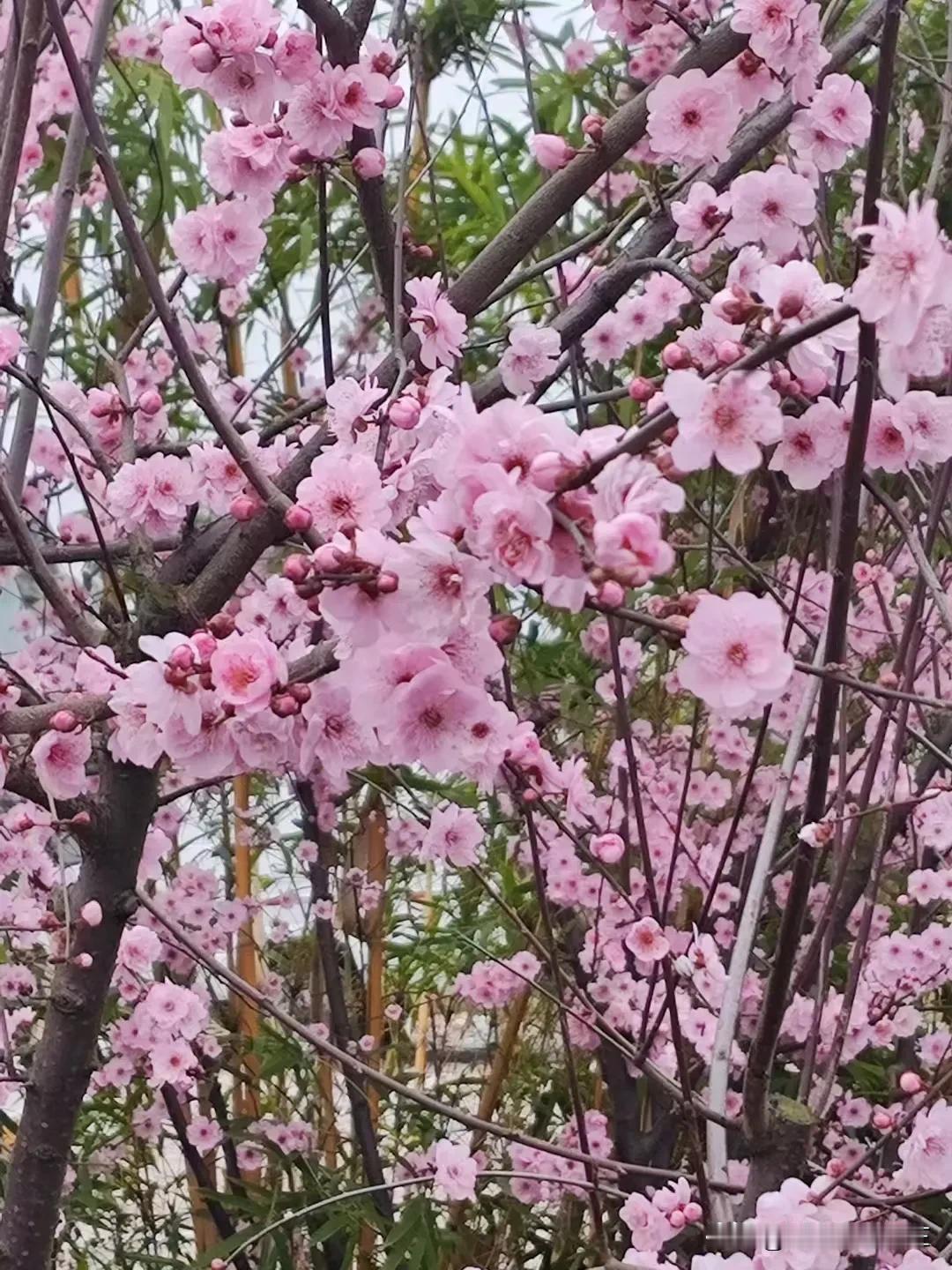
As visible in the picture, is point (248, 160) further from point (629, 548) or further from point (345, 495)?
point (629, 548)

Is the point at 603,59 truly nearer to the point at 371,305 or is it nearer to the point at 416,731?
the point at 371,305

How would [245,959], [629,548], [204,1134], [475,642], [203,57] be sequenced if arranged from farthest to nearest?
1. [245,959]
2. [204,1134]
3. [203,57]
4. [475,642]
5. [629,548]

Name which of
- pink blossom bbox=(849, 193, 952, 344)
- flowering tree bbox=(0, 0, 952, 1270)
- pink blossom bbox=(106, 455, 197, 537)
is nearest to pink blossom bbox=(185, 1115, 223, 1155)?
flowering tree bbox=(0, 0, 952, 1270)

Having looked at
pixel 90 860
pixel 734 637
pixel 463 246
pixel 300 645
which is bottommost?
pixel 734 637

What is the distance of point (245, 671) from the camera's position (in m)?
0.54

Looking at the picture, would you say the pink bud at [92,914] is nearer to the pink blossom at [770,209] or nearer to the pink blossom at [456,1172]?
the pink blossom at [456,1172]

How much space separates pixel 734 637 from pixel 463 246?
1469 millimetres

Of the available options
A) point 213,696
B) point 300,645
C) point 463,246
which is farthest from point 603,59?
point 213,696

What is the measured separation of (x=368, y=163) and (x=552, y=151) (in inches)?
5.3

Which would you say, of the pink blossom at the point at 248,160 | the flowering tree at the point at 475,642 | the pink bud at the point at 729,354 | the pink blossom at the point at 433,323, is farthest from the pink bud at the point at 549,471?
the pink blossom at the point at 248,160

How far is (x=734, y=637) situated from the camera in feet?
1.51

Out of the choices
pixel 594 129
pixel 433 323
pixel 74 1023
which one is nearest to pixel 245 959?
pixel 74 1023

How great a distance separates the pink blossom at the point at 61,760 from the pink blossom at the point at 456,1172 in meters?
0.56

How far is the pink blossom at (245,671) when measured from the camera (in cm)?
53
